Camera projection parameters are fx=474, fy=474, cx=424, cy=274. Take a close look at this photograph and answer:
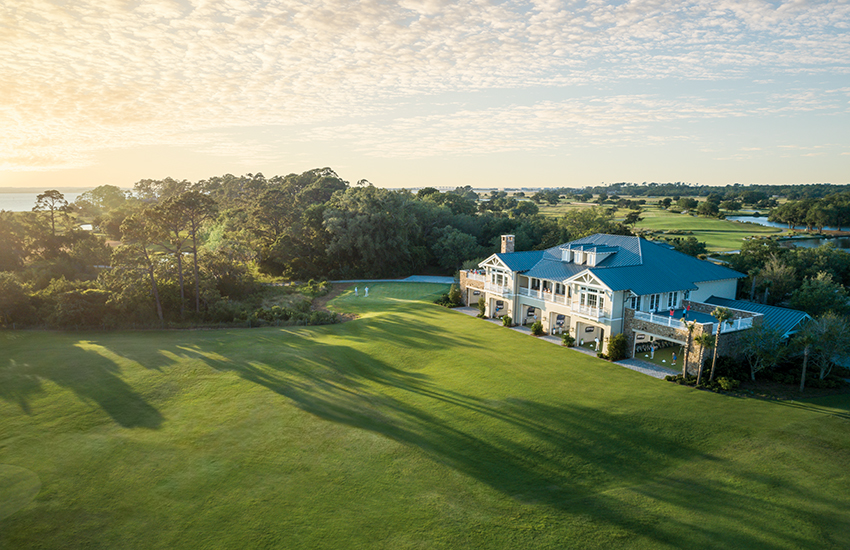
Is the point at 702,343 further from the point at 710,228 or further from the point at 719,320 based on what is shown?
the point at 710,228

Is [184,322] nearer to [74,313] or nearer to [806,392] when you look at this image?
[74,313]

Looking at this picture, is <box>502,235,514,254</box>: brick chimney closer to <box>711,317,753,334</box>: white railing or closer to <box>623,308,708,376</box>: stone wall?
<box>623,308,708,376</box>: stone wall

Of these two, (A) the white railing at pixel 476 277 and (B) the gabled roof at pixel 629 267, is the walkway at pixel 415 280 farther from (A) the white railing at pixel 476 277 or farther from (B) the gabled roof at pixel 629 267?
(B) the gabled roof at pixel 629 267

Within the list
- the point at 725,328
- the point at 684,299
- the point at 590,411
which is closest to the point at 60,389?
the point at 590,411

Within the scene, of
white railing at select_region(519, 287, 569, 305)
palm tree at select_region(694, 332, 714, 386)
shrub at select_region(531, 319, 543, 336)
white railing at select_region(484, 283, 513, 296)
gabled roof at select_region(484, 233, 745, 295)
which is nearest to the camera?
palm tree at select_region(694, 332, 714, 386)

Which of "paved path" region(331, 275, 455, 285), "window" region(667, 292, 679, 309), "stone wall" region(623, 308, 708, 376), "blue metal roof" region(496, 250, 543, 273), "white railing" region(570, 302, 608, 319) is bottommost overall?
"paved path" region(331, 275, 455, 285)

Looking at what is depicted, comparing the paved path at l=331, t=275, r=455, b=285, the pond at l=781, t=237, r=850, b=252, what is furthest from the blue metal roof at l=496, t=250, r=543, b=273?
the pond at l=781, t=237, r=850, b=252

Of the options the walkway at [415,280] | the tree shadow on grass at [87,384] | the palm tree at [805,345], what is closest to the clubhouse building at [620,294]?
the palm tree at [805,345]
